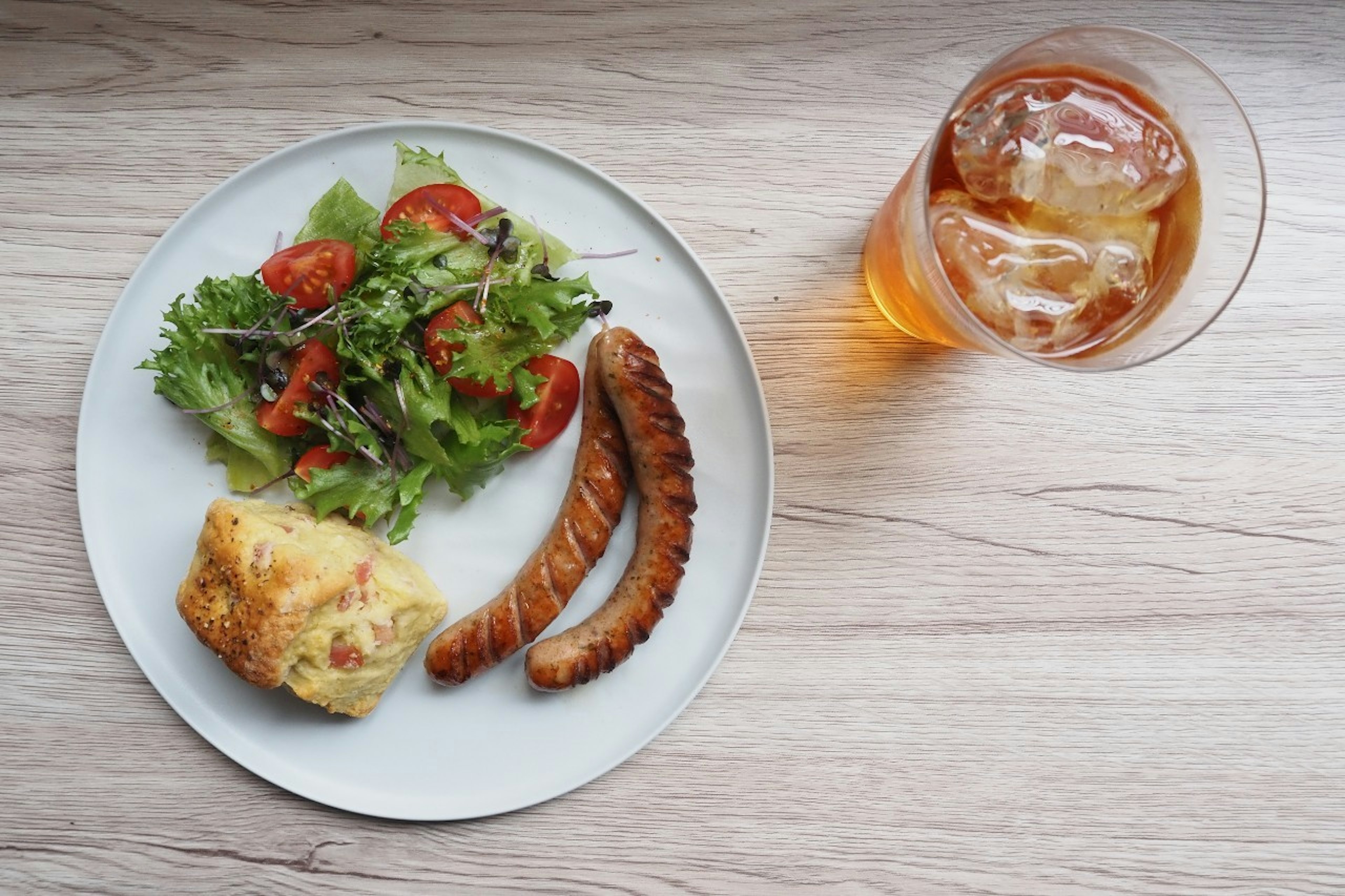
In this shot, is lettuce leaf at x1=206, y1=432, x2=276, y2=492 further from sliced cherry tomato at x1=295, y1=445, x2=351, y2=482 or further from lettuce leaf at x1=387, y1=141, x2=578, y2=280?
lettuce leaf at x1=387, y1=141, x2=578, y2=280

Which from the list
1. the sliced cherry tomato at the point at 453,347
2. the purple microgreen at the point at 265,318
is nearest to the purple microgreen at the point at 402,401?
the sliced cherry tomato at the point at 453,347

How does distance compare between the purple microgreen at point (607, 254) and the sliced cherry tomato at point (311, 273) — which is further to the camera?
the purple microgreen at point (607, 254)

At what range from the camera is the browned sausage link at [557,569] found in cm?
248

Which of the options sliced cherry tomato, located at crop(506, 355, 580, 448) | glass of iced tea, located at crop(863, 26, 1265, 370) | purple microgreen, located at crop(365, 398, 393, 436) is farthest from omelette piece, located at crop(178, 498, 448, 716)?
glass of iced tea, located at crop(863, 26, 1265, 370)

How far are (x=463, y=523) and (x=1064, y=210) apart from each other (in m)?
1.86

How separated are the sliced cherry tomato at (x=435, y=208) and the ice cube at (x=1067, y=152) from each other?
53.9 inches

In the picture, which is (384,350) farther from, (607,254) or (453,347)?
(607,254)

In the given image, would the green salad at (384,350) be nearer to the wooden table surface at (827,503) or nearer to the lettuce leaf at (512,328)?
the lettuce leaf at (512,328)

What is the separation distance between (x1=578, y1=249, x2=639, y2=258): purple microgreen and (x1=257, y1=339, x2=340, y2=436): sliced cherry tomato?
2.58 ft

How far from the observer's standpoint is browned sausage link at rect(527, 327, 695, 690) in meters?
2.45

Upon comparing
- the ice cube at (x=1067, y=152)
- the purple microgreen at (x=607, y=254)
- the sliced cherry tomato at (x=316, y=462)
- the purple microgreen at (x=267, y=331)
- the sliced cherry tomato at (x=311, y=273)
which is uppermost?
the ice cube at (x=1067, y=152)

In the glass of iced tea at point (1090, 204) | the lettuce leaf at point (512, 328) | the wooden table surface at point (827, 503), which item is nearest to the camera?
the glass of iced tea at point (1090, 204)

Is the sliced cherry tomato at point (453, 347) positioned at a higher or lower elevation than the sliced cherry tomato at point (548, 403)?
higher

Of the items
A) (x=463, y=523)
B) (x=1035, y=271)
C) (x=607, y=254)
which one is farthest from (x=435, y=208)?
(x=1035, y=271)
